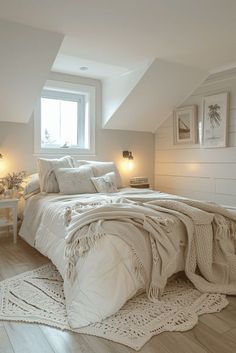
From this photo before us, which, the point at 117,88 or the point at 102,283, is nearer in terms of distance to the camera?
the point at 102,283

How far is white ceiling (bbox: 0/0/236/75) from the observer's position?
92.0 inches

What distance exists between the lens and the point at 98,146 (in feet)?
15.0

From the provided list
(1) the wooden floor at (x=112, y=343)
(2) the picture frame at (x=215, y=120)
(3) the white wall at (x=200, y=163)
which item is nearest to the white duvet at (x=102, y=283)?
(1) the wooden floor at (x=112, y=343)

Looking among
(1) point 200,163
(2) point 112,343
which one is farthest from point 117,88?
(2) point 112,343

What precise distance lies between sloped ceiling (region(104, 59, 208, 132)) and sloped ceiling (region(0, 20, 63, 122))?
128 cm

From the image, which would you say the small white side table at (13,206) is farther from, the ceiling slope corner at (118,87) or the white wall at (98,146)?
the ceiling slope corner at (118,87)

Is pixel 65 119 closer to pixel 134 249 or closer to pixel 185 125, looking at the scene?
pixel 185 125

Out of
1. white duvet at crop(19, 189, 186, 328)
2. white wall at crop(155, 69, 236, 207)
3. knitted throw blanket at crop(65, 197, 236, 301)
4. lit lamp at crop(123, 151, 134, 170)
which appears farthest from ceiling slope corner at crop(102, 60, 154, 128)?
white duvet at crop(19, 189, 186, 328)

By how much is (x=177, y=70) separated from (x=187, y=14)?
1.42 metres

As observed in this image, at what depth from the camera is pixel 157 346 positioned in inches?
59.7

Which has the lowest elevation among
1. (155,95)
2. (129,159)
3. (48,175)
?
(48,175)

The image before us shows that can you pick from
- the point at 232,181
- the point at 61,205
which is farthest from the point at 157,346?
→ the point at 232,181

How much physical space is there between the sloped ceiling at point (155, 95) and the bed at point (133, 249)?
6.53 feet

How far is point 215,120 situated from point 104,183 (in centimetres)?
178
